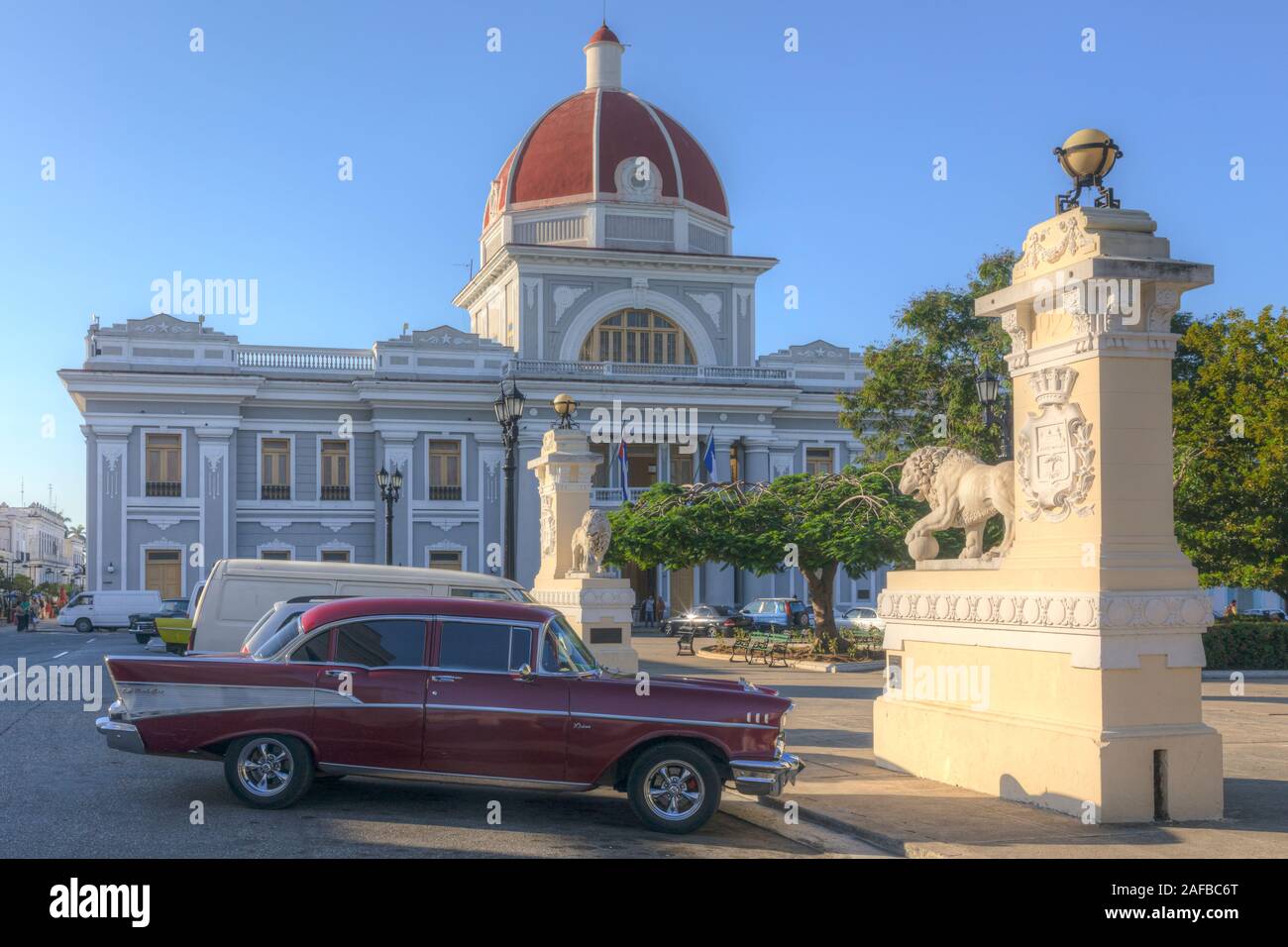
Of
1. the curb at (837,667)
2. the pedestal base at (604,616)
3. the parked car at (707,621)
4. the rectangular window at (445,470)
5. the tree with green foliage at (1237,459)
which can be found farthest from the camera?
the rectangular window at (445,470)

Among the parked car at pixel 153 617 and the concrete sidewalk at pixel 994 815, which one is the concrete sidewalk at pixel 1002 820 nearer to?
the concrete sidewalk at pixel 994 815

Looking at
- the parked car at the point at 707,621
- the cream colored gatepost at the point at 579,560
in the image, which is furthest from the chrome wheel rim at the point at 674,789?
the parked car at the point at 707,621

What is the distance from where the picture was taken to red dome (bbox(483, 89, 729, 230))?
5428cm

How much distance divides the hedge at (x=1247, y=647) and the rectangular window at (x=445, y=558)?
29902 millimetres

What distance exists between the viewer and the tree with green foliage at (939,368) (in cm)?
3378

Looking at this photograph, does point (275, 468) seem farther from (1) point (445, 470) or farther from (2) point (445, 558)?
(2) point (445, 558)

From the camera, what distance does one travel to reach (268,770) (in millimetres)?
10430

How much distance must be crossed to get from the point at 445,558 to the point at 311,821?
42.5 meters

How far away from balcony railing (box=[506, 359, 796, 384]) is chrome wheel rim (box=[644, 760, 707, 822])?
42.2 m

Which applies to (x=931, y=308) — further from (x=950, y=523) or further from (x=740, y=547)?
(x=950, y=523)

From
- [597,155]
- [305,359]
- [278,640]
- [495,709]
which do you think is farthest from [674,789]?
[597,155]

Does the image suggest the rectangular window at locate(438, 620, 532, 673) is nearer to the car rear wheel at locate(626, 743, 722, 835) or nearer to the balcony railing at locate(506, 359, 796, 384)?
the car rear wheel at locate(626, 743, 722, 835)

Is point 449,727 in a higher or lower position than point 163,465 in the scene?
lower
